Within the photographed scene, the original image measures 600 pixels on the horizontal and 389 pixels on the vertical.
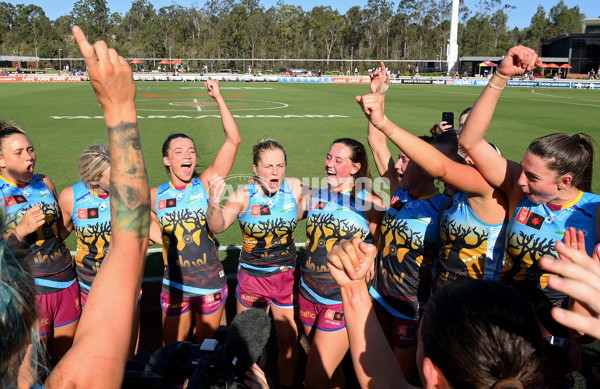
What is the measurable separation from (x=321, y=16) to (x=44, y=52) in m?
60.8

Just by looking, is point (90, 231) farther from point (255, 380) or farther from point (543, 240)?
point (543, 240)

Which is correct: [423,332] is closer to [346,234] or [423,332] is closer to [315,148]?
[346,234]

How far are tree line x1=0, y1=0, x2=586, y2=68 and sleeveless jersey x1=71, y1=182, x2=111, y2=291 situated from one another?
3740 inches

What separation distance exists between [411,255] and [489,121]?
130 cm

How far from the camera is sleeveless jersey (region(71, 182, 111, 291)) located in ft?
13.4

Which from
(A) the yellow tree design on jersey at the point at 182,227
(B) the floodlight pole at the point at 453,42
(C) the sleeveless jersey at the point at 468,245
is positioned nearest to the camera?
(C) the sleeveless jersey at the point at 468,245

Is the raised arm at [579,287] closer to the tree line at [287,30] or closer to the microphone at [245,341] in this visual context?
the microphone at [245,341]

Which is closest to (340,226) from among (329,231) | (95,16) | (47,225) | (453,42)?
(329,231)

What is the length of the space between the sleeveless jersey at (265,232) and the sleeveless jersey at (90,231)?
1268 millimetres

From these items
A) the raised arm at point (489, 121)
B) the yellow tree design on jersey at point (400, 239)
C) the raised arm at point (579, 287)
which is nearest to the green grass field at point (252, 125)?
the yellow tree design on jersey at point (400, 239)

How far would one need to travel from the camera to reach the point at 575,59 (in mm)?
77500

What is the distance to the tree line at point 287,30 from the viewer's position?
9650 cm

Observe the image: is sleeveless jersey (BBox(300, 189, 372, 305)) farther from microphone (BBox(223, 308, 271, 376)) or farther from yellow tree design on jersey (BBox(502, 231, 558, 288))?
microphone (BBox(223, 308, 271, 376))

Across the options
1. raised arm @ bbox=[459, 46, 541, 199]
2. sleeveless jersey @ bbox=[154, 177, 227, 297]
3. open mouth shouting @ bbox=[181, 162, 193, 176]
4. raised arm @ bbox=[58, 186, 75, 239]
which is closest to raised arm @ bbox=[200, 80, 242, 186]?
open mouth shouting @ bbox=[181, 162, 193, 176]
